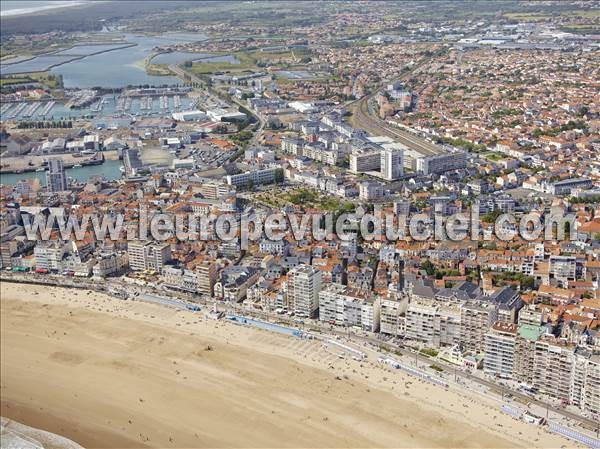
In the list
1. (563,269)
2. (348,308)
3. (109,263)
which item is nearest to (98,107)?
(109,263)

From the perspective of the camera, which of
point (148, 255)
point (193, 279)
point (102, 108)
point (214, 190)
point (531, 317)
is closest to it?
point (531, 317)

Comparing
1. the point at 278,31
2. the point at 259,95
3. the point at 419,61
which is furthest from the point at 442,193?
the point at 278,31

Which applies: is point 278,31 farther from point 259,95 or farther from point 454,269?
point 454,269

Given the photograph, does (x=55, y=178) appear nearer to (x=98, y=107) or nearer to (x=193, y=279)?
(x=193, y=279)

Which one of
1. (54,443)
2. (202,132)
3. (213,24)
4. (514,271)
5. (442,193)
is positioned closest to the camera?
(54,443)

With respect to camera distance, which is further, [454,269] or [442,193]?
[442,193]

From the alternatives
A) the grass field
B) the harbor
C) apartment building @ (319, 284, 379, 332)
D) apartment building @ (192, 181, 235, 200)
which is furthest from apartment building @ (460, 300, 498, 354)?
the harbor
